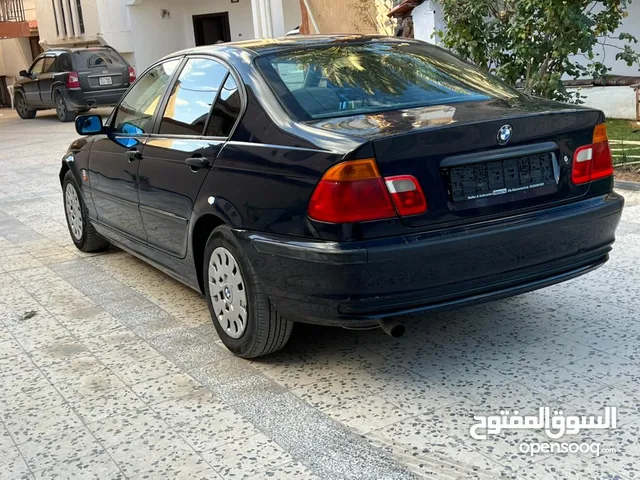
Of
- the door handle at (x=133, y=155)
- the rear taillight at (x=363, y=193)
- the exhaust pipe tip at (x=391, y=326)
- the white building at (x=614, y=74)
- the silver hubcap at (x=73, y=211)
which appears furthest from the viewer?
the white building at (x=614, y=74)

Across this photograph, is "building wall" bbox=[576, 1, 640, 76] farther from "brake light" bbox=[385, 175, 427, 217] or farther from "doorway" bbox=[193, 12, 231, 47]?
"doorway" bbox=[193, 12, 231, 47]

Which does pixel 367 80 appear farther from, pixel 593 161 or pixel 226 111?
pixel 593 161

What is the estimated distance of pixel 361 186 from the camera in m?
3.54

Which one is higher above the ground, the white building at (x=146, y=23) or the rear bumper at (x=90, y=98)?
the white building at (x=146, y=23)

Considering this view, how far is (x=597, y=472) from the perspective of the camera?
10.00ft

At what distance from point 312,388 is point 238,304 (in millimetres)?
593

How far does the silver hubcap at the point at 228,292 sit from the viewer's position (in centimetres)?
421

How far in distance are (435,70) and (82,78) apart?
16.5 metres

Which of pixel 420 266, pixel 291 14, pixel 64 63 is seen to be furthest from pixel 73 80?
pixel 420 266

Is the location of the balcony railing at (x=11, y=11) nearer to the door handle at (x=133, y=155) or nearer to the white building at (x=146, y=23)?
the white building at (x=146, y=23)

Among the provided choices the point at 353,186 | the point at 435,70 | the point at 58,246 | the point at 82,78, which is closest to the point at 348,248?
the point at 353,186

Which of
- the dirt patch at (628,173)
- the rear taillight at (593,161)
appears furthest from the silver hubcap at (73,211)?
the dirt patch at (628,173)

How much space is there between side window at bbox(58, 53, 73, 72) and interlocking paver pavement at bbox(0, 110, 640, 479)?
1549 cm

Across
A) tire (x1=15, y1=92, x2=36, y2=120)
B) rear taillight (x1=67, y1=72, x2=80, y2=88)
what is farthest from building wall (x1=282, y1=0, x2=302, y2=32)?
rear taillight (x1=67, y1=72, x2=80, y2=88)
